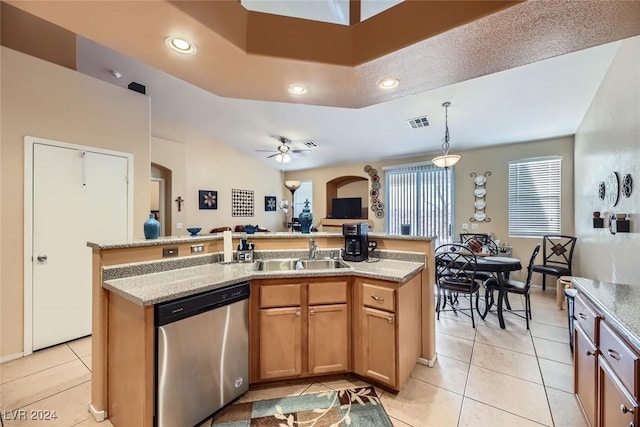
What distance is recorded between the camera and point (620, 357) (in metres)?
1.14

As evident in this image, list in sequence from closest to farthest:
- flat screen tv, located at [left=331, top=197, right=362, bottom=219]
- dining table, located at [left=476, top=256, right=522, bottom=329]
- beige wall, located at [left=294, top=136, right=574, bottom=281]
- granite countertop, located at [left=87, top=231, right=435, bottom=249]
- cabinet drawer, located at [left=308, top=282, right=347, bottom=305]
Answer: granite countertop, located at [left=87, top=231, right=435, bottom=249] < cabinet drawer, located at [left=308, top=282, right=347, bottom=305] < dining table, located at [left=476, top=256, right=522, bottom=329] < beige wall, located at [left=294, top=136, right=574, bottom=281] < flat screen tv, located at [left=331, top=197, right=362, bottom=219]

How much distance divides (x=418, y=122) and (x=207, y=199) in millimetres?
5091

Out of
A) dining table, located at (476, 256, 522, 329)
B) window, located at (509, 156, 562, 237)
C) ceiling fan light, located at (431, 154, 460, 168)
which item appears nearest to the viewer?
dining table, located at (476, 256, 522, 329)

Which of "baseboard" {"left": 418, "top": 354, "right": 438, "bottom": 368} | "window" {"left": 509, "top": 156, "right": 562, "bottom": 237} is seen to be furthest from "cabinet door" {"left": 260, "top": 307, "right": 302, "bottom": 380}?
"window" {"left": 509, "top": 156, "right": 562, "bottom": 237}

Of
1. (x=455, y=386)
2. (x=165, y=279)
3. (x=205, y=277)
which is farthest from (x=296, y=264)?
(x=455, y=386)

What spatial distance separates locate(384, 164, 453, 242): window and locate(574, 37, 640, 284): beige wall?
6.82 ft

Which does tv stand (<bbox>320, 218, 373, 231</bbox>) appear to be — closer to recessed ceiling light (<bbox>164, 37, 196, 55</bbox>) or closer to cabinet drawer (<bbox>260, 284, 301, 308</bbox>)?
cabinet drawer (<bbox>260, 284, 301, 308</bbox>)

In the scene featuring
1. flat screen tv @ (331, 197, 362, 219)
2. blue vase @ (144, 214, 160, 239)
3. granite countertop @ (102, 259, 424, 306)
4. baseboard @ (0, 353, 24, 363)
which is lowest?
baseboard @ (0, 353, 24, 363)

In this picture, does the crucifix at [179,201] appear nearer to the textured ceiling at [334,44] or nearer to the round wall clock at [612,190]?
the textured ceiling at [334,44]

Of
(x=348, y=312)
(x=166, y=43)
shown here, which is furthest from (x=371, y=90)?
(x=348, y=312)

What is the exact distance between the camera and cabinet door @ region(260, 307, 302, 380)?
6.63ft

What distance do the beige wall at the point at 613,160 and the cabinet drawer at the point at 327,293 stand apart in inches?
90.4

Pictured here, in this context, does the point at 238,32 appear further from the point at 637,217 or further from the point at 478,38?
the point at 637,217

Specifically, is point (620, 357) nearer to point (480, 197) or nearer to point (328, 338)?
point (328, 338)
